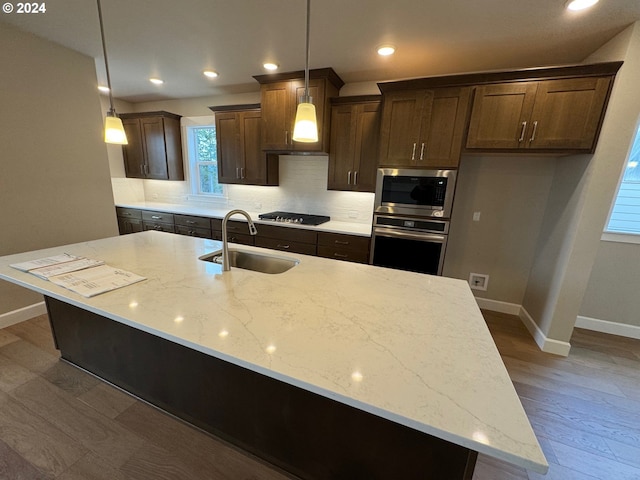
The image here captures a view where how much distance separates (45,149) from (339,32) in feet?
9.55

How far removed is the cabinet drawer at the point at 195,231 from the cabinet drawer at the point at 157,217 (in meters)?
0.18

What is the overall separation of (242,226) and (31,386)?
7.27ft

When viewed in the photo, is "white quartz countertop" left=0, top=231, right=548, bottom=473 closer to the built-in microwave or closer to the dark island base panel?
the dark island base panel

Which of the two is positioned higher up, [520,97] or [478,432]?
[520,97]

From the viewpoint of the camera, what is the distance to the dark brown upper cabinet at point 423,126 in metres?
2.36

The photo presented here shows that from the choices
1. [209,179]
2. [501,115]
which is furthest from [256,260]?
[209,179]

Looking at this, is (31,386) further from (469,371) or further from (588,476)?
(588,476)

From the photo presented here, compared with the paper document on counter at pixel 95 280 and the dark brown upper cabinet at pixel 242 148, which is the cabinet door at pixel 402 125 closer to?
the dark brown upper cabinet at pixel 242 148

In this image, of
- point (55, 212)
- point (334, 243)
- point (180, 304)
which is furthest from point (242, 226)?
point (180, 304)

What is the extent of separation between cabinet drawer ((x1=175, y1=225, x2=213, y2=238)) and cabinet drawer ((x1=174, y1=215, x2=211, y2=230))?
0.14 ft

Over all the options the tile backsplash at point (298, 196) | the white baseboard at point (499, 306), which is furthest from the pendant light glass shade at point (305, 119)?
the white baseboard at point (499, 306)

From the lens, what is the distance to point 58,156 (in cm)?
262

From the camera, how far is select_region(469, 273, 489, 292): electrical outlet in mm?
3045

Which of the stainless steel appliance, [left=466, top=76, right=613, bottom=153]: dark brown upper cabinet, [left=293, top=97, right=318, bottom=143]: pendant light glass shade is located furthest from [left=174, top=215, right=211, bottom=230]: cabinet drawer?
[left=466, top=76, right=613, bottom=153]: dark brown upper cabinet
